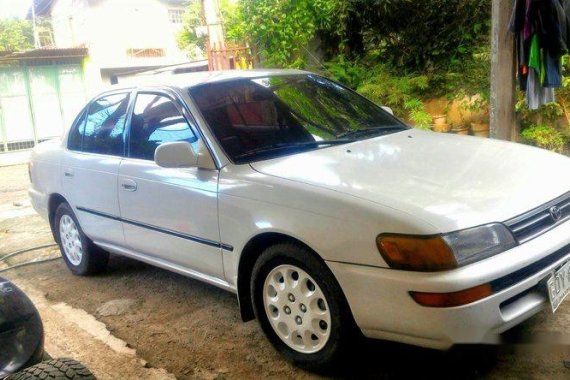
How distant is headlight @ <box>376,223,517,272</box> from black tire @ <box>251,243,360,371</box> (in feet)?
1.19

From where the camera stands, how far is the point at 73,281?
187 inches

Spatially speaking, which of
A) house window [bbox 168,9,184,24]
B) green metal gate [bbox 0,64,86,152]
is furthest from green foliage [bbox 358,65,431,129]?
house window [bbox 168,9,184,24]

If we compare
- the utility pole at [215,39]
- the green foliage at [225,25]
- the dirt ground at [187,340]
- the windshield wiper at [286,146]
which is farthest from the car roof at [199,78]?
the utility pole at [215,39]

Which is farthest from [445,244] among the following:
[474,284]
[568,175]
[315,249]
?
[568,175]

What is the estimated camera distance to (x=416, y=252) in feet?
7.58

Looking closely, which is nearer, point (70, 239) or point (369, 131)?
point (369, 131)

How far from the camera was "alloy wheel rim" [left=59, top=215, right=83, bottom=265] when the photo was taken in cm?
471

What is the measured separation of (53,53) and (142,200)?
17.7 m

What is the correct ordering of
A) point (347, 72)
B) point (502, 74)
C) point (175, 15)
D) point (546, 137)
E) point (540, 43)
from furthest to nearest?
point (175, 15)
point (347, 72)
point (546, 137)
point (502, 74)
point (540, 43)

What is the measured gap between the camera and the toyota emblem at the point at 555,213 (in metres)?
2.62

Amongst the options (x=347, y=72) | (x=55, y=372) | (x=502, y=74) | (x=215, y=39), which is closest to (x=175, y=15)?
(x=215, y=39)

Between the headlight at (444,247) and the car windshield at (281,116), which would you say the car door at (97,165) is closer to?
the car windshield at (281,116)

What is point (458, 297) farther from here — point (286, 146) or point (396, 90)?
point (396, 90)

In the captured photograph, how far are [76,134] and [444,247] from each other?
11.4 ft
